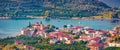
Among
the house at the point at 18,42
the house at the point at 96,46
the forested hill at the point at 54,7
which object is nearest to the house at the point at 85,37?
the house at the point at 96,46

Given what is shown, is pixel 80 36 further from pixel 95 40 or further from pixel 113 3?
pixel 113 3

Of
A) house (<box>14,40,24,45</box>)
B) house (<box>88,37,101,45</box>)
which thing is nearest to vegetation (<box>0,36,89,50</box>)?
house (<box>14,40,24,45</box>)

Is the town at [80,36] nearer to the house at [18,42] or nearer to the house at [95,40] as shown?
the house at [95,40]

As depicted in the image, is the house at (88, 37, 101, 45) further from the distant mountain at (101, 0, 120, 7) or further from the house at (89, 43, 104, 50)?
the distant mountain at (101, 0, 120, 7)

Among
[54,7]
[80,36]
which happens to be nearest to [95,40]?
[80,36]

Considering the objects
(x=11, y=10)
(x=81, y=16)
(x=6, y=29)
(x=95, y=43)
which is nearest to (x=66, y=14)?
(x=81, y=16)

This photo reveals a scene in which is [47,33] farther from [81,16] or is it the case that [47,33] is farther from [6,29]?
[81,16]
